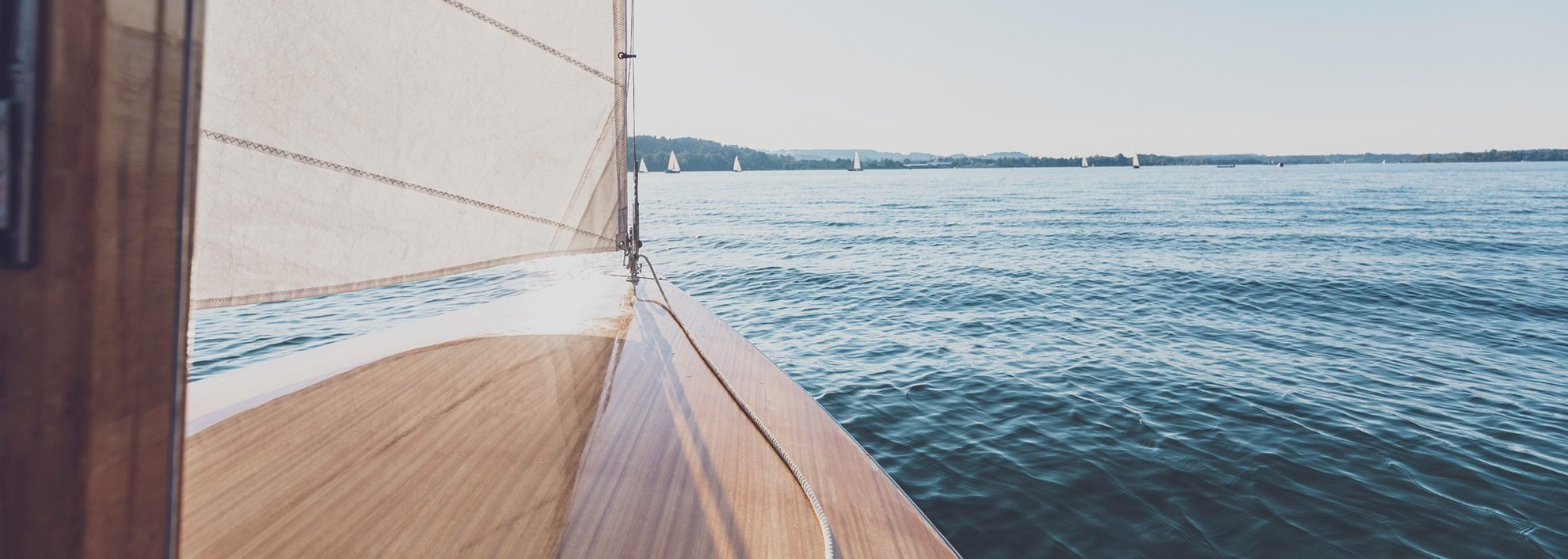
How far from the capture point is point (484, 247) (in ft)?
11.9

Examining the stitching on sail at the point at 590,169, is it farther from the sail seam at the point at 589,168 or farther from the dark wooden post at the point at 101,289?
the dark wooden post at the point at 101,289

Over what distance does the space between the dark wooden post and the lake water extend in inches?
163

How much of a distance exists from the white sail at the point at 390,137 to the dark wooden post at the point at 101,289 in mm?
1591

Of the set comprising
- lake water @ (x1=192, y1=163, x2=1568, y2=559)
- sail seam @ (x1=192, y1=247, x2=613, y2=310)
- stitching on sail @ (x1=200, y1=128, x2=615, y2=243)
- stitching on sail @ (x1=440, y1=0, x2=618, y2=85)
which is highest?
stitching on sail @ (x1=440, y1=0, x2=618, y2=85)

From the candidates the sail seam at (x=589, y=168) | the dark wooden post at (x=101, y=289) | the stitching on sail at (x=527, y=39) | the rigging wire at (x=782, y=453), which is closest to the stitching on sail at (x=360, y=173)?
the sail seam at (x=589, y=168)

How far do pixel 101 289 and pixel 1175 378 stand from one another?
27.3 ft

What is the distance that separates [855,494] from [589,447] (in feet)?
3.20

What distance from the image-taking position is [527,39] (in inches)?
135

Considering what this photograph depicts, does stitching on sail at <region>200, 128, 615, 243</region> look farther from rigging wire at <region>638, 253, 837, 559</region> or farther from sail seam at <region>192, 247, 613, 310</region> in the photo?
rigging wire at <region>638, 253, 837, 559</region>

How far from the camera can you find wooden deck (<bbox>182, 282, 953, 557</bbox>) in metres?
1.89

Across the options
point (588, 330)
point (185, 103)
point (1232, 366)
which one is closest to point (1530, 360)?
point (1232, 366)

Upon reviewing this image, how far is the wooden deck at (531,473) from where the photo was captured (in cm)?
189

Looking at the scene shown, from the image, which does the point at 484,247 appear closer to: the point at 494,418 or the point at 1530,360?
the point at 494,418

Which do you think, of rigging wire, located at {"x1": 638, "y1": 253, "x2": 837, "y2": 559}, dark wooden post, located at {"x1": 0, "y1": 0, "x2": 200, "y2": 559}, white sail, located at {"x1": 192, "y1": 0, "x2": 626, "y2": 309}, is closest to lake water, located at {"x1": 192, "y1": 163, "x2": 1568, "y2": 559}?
rigging wire, located at {"x1": 638, "y1": 253, "x2": 837, "y2": 559}
